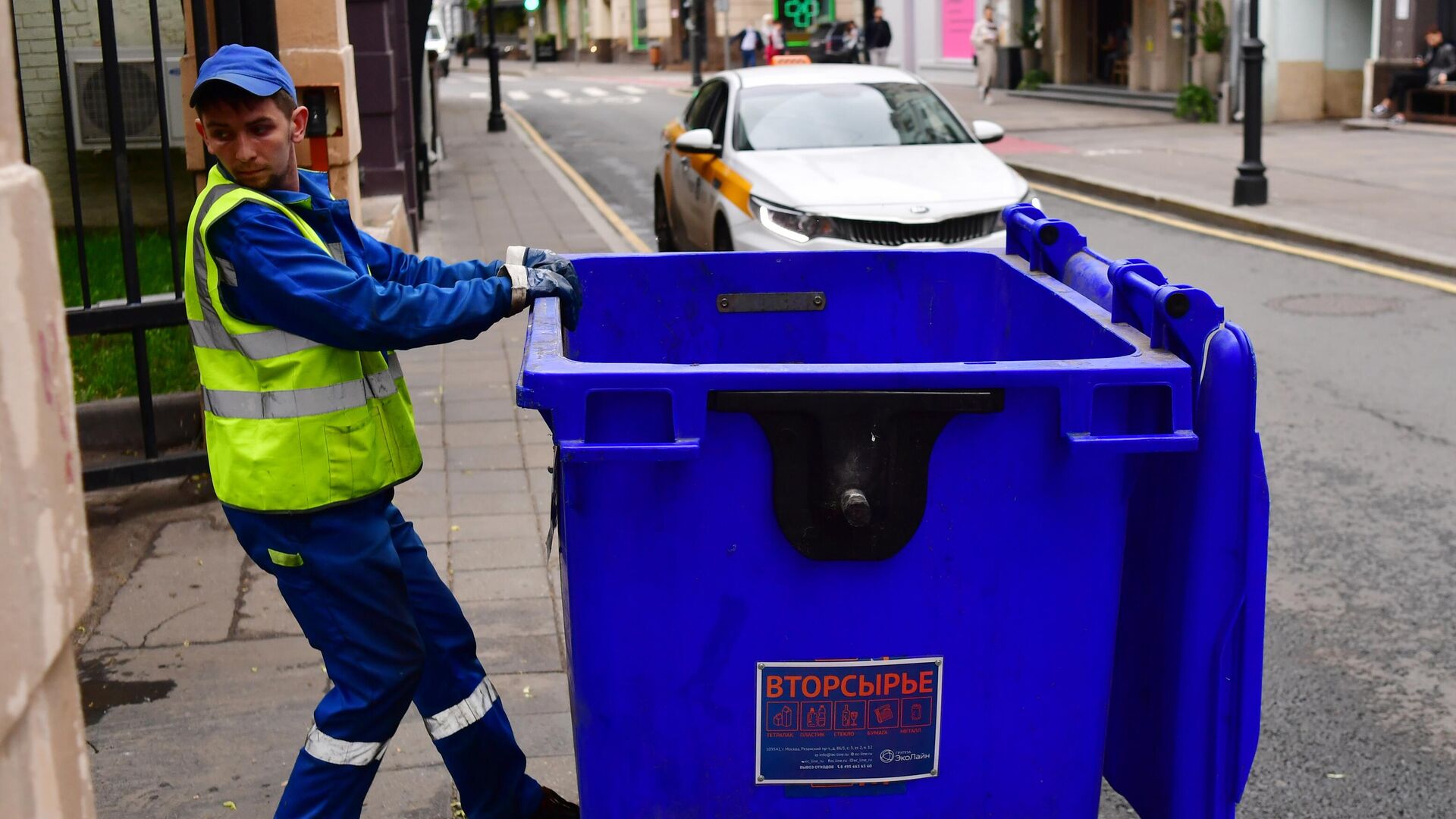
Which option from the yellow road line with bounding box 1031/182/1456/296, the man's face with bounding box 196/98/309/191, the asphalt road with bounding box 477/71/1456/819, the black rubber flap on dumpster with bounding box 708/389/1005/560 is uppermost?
the man's face with bounding box 196/98/309/191

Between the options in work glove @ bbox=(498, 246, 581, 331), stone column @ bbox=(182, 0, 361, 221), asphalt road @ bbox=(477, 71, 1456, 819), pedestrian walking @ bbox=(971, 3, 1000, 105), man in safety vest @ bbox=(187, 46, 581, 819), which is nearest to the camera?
man in safety vest @ bbox=(187, 46, 581, 819)

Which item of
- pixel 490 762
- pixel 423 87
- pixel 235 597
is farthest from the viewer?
pixel 423 87

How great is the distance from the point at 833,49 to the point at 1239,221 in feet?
87.1

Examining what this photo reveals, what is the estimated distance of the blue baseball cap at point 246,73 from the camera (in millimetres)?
2891

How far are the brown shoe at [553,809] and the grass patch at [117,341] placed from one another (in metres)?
3.56

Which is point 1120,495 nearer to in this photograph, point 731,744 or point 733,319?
point 731,744

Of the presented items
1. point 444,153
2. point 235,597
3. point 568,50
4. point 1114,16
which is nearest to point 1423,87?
point 1114,16

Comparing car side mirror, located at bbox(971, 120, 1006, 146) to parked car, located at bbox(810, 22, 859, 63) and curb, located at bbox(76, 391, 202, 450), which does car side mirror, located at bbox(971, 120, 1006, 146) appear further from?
parked car, located at bbox(810, 22, 859, 63)

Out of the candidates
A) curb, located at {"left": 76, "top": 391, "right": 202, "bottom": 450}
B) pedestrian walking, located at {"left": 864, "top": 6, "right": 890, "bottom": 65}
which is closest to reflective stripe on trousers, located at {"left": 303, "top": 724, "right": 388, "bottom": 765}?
curb, located at {"left": 76, "top": 391, "right": 202, "bottom": 450}

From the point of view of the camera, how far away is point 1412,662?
4.70m

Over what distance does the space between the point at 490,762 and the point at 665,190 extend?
376 inches

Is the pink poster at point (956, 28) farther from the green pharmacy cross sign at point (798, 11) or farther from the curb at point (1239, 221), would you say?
the curb at point (1239, 221)

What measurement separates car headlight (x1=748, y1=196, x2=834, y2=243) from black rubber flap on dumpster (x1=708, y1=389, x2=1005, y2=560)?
7.14 meters

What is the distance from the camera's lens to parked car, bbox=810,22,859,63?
3694 cm
